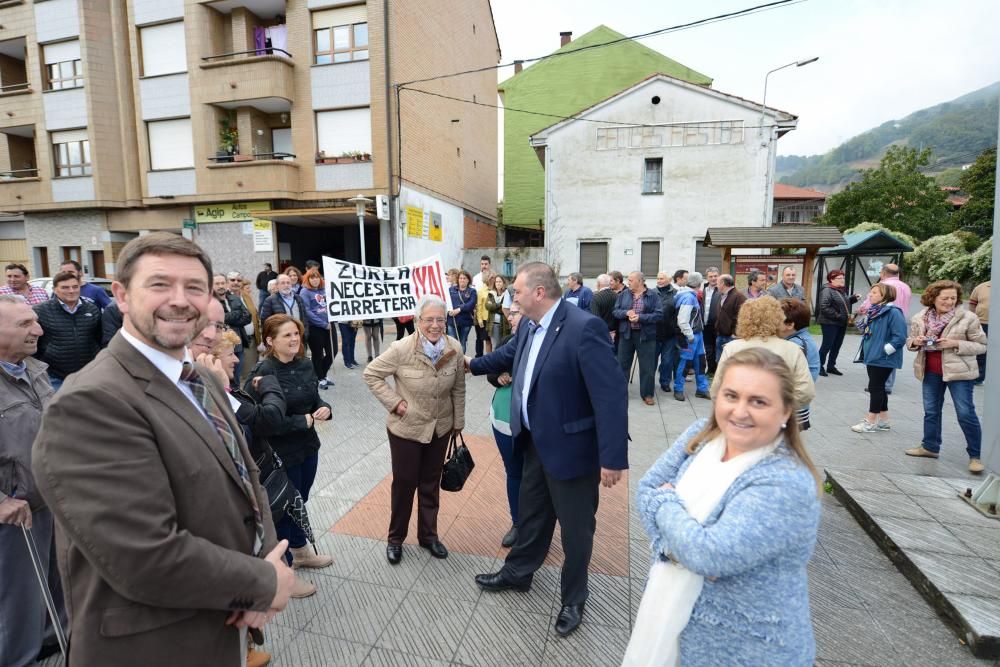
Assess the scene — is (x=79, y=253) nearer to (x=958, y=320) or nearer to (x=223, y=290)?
(x=223, y=290)

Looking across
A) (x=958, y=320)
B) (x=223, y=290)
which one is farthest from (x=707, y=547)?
(x=223, y=290)

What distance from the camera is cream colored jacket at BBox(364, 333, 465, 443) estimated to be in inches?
140

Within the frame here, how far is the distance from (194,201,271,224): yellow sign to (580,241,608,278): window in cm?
1209

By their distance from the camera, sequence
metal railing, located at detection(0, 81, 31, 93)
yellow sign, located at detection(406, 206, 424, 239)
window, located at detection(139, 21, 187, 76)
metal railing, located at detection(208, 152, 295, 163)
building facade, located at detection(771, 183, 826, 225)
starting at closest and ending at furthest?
metal railing, located at detection(208, 152, 295, 163) → window, located at detection(139, 21, 187, 76) → yellow sign, located at detection(406, 206, 424, 239) → metal railing, located at detection(0, 81, 31, 93) → building facade, located at detection(771, 183, 826, 225)

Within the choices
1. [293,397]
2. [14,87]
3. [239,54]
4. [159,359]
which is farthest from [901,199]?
[14,87]

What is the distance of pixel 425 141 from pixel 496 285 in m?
10.4

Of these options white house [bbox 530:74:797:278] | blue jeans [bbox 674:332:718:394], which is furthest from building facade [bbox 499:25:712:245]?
blue jeans [bbox 674:332:718:394]

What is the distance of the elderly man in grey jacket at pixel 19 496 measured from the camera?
8.25 ft

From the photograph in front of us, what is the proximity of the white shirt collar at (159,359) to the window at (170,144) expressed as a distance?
766 inches

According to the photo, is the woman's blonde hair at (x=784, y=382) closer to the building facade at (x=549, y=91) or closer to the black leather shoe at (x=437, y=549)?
the black leather shoe at (x=437, y=549)

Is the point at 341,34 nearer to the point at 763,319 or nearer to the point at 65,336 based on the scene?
the point at 65,336

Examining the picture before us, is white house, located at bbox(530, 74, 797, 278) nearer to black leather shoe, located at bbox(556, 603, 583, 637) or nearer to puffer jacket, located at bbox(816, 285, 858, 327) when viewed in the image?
puffer jacket, located at bbox(816, 285, 858, 327)

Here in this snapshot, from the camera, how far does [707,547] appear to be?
1649 millimetres

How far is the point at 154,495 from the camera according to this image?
129 cm
